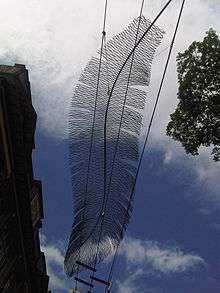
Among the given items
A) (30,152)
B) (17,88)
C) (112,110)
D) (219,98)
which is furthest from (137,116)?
(30,152)

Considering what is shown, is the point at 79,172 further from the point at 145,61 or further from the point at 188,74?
the point at 188,74

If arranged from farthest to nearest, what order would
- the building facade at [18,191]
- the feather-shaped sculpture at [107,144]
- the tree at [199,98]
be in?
the building facade at [18,191]
the tree at [199,98]
the feather-shaped sculpture at [107,144]

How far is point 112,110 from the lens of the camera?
10.4 m

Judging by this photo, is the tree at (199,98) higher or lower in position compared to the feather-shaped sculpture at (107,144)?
higher

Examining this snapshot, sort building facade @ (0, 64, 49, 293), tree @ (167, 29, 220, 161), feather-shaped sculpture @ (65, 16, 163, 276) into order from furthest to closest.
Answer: building facade @ (0, 64, 49, 293) → tree @ (167, 29, 220, 161) → feather-shaped sculpture @ (65, 16, 163, 276)

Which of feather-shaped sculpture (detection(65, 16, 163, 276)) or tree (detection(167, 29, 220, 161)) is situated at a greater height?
Answer: tree (detection(167, 29, 220, 161))

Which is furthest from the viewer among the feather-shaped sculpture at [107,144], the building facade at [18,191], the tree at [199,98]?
the building facade at [18,191]

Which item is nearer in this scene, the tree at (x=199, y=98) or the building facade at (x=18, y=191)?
the tree at (x=199, y=98)

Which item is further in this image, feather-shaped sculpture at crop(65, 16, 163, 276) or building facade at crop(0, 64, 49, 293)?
building facade at crop(0, 64, 49, 293)

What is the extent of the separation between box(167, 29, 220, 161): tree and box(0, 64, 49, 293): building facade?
7.93 metres

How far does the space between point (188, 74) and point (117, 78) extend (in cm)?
848

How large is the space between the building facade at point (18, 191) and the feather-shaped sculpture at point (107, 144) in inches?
436

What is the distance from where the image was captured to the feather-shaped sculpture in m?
10.2

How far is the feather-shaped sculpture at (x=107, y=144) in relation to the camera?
10.2 m
